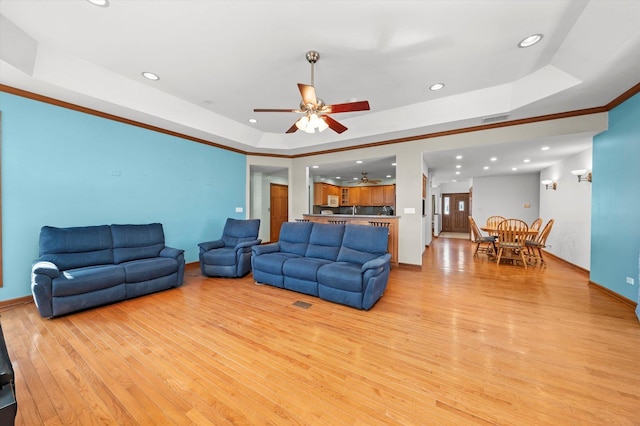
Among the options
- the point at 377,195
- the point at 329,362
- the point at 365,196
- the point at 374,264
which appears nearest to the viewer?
the point at 329,362

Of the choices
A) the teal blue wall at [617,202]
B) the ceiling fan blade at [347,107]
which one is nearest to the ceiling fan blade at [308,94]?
the ceiling fan blade at [347,107]

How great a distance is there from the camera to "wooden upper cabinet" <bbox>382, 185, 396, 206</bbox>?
29.7 ft

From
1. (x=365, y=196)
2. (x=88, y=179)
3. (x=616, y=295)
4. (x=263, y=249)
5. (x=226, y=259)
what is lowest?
(x=616, y=295)

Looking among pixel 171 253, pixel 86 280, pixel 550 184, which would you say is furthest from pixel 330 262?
pixel 550 184

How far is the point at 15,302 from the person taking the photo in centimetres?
312

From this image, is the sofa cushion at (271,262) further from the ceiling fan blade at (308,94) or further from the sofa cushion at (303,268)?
the ceiling fan blade at (308,94)

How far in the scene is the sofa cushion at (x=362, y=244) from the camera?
3.63m

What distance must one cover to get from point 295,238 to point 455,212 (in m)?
10.6

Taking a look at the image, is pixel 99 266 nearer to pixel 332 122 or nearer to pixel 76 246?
pixel 76 246

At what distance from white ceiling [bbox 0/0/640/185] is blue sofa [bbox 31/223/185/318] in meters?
1.93

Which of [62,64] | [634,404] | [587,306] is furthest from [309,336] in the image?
[62,64]

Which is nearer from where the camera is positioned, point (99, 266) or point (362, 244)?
point (99, 266)

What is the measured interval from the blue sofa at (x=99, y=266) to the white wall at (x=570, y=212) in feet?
25.3

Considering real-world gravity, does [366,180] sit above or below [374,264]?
above
